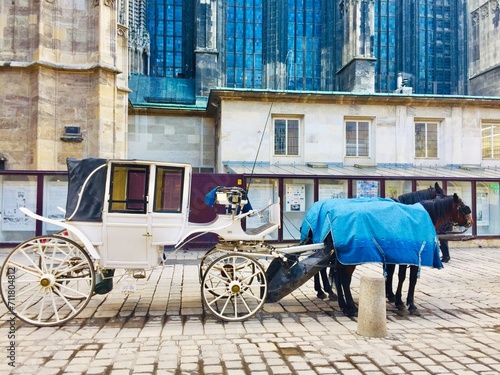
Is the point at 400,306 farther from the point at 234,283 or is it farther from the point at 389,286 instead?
the point at 234,283

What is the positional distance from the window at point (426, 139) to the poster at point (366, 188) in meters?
3.63

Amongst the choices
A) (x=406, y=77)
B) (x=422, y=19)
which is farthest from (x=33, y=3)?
(x=422, y=19)

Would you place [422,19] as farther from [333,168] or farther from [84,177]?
[84,177]

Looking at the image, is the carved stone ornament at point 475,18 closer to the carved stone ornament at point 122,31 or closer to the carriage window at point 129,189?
the carved stone ornament at point 122,31

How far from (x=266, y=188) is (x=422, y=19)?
72.8ft

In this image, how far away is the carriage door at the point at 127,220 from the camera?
584cm

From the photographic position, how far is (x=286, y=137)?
53.1ft

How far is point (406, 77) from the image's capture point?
92.4 ft

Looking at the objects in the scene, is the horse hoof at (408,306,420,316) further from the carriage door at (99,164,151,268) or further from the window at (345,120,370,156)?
the window at (345,120,370,156)

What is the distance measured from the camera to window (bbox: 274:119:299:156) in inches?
636

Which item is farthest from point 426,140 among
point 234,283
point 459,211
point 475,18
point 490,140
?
point 475,18

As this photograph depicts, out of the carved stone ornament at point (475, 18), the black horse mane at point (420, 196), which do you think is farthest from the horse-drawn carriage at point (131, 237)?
the carved stone ornament at point (475, 18)

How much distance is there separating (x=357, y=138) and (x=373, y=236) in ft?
36.4

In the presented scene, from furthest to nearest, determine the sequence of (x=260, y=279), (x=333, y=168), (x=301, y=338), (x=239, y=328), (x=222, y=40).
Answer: (x=222, y=40), (x=333, y=168), (x=260, y=279), (x=239, y=328), (x=301, y=338)
